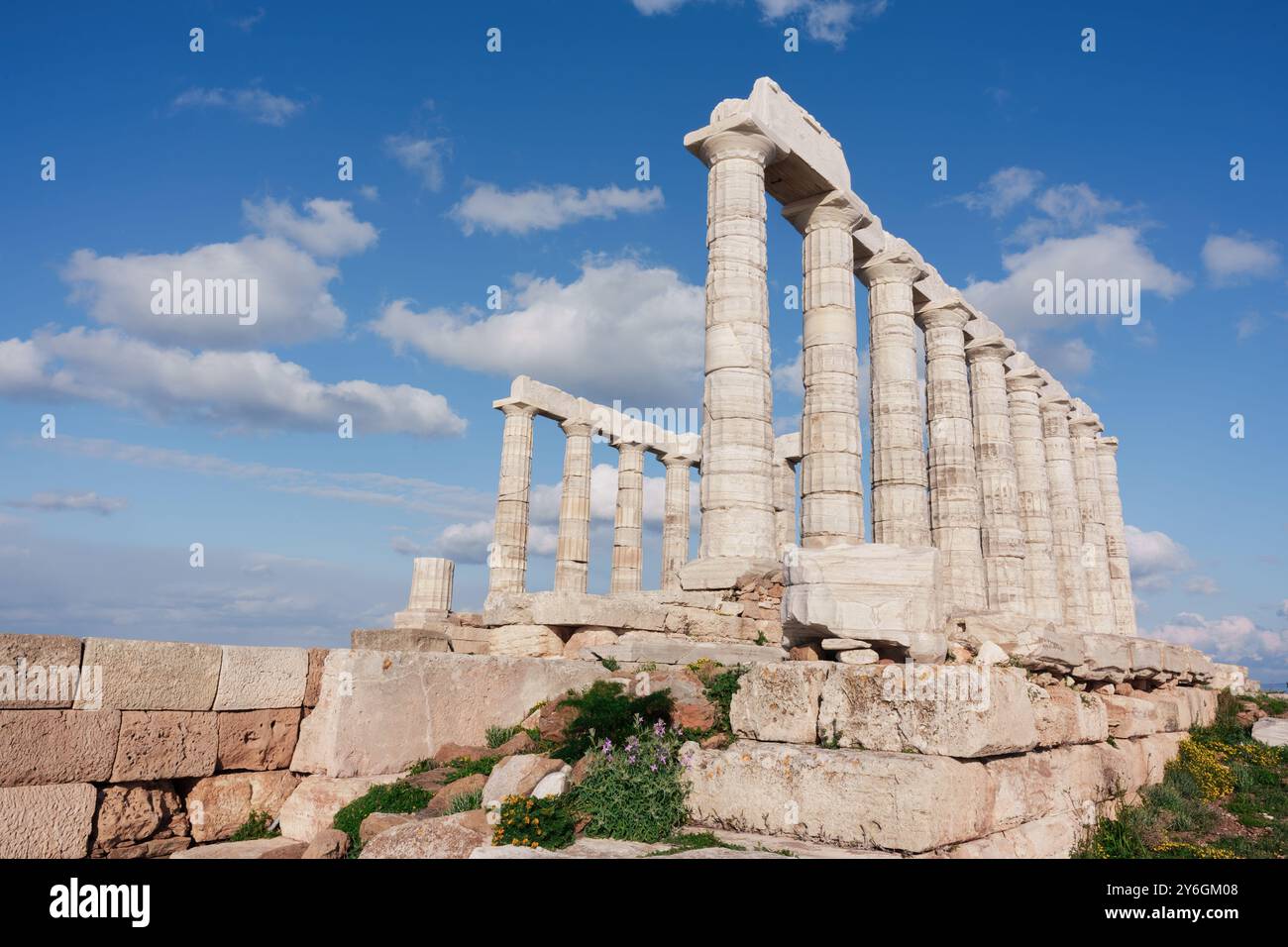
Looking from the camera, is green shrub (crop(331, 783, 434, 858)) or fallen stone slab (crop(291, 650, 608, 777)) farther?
fallen stone slab (crop(291, 650, 608, 777))

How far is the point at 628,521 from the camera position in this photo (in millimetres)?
34688

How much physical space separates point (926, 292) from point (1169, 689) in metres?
16.7

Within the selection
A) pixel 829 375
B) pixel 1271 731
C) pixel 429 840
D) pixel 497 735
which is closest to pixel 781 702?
pixel 429 840

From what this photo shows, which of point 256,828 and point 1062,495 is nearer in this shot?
point 256,828

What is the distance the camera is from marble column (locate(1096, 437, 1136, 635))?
36156 mm

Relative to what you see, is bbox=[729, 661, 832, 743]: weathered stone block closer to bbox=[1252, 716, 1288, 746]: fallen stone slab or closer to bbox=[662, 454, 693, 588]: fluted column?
bbox=[1252, 716, 1288, 746]: fallen stone slab

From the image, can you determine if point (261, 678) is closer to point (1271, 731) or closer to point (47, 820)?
point (47, 820)

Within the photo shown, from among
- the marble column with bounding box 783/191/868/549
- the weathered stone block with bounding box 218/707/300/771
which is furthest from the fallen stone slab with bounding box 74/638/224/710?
the marble column with bounding box 783/191/868/549

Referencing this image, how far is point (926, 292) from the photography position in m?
25.8

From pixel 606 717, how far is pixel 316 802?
2.74 meters

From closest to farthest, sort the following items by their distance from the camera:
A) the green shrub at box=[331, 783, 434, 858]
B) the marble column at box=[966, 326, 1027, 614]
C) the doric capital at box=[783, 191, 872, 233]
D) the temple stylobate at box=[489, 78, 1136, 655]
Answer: the green shrub at box=[331, 783, 434, 858] < the temple stylobate at box=[489, 78, 1136, 655] < the doric capital at box=[783, 191, 872, 233] < the marble column at box=[966, 326, 1027, 614]

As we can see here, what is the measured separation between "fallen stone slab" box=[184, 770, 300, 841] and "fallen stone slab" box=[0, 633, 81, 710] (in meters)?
1.45
